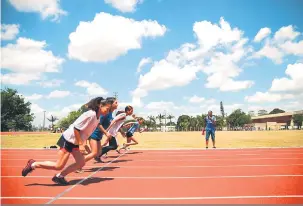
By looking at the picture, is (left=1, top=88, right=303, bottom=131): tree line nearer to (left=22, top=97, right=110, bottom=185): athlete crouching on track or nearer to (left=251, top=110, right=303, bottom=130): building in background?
(left=251, top=110, right=303, bottom=130): building in background

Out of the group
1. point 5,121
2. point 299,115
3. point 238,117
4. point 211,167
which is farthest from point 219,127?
point 211,167

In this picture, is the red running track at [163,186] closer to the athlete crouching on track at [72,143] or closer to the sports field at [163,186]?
the sports field at [163,186]

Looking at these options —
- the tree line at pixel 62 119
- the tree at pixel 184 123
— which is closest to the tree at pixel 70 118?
the tree line at pixel 62 119

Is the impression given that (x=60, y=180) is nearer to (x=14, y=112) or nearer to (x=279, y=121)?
(x=14, y=112)

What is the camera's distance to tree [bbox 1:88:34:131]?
79500mm

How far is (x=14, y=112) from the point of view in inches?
3280

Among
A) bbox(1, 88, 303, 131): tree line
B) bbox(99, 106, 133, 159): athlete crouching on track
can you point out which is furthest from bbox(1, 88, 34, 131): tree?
bbox(99, 106, 133, 159): athlete crouching on track

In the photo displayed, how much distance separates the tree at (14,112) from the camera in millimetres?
79500

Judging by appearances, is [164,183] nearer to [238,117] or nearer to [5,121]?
[5,121]

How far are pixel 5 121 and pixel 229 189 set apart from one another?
82863 millimetres

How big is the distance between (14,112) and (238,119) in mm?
86220

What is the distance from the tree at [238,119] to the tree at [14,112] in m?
81.4

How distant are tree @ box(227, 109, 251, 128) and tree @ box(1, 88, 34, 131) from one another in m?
81.4

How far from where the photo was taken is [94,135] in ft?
24.7
